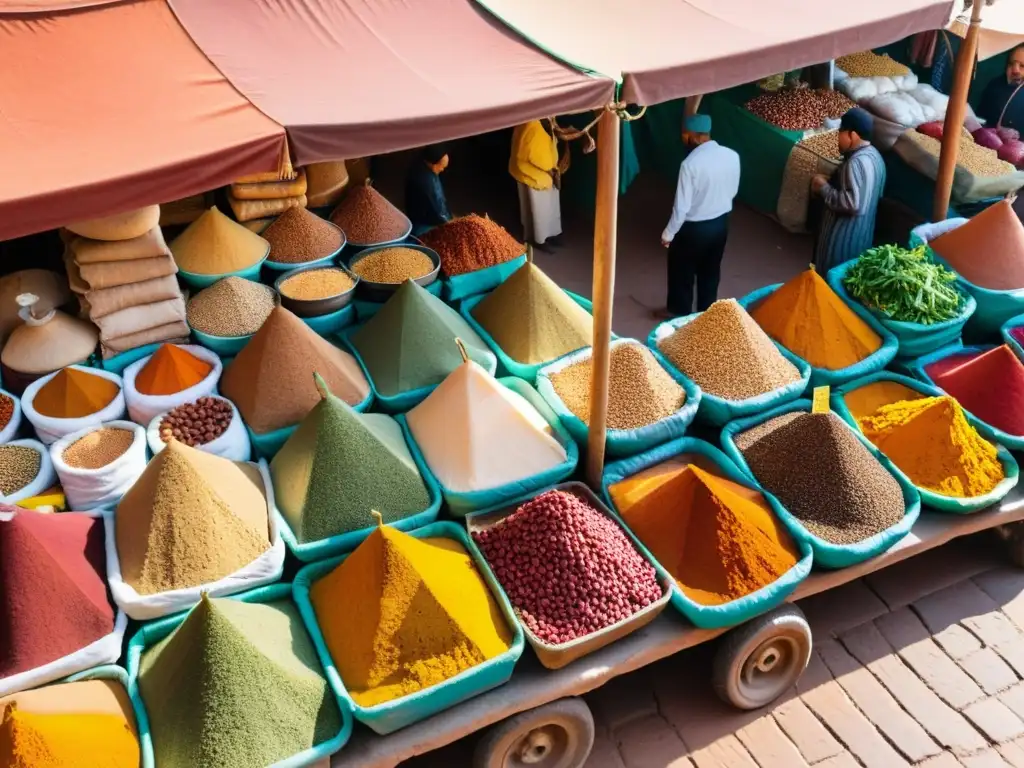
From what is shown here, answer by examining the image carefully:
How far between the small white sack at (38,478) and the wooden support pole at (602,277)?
1.71 metres

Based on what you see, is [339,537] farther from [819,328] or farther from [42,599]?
[819,328]

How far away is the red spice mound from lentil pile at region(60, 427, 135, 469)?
36 cm

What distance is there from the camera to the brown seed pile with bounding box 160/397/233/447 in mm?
2906

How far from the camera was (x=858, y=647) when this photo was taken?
2.99 m

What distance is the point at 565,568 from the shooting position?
250 centimetres

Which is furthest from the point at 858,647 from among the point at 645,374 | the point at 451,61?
the point at 451,61

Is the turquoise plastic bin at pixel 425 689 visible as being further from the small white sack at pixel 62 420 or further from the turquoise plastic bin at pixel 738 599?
the small white sack at pixel 62 420

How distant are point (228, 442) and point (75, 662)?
0.83m

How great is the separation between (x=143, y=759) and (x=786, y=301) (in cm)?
267

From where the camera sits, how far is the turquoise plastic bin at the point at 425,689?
222 cm

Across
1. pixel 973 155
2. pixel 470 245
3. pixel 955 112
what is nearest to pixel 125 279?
pixel 470 245

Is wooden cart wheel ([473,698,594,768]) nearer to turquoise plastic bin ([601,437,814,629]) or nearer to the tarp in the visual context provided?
turquoise plastic bin ([601,437,814,629])

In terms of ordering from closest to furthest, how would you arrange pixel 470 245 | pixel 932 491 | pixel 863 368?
1. pixel 932 491
2. pixel 863 368
3. pixel 470 245

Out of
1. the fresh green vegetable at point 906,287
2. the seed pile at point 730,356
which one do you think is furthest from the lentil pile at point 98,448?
the fresh green vegetable at point 906,287
